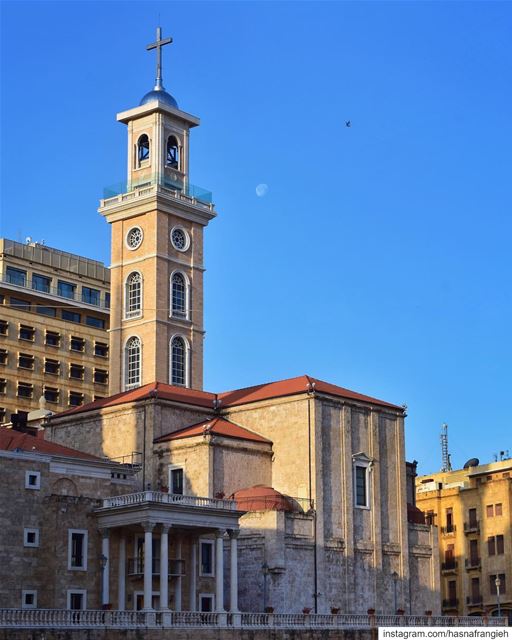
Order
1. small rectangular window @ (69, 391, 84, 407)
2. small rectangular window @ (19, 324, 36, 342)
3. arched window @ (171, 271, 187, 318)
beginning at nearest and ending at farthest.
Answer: arched window @ (171, 271, 187, 318)
small rectangular window @ (19, 324, 36, 342)
small rectangular window @ (69, 391, 84, 407)

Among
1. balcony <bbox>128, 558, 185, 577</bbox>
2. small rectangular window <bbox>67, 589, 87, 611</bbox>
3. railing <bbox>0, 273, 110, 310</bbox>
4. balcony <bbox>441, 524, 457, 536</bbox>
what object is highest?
railing <bbox>0, 273, 110, 310</bbox>

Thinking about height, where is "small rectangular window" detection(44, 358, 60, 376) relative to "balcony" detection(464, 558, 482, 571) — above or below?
above

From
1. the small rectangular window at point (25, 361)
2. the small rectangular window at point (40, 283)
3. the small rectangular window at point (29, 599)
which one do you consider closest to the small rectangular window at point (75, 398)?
the small rectangular window at point (25, 361)

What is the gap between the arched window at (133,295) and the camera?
85.8 meters

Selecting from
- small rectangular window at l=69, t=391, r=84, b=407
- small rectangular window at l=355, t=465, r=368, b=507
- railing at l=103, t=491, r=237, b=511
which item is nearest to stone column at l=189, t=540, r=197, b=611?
railing at l=103, t=491, r=237, b=511

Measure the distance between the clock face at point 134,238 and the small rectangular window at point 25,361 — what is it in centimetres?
2192

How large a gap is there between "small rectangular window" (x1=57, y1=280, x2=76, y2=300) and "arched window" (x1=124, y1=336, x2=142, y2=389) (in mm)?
26170

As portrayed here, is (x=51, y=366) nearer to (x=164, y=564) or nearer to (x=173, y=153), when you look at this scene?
(x=173, y=153)

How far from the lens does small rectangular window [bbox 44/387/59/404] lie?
106312 mm

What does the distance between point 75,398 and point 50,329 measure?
6.35 metres

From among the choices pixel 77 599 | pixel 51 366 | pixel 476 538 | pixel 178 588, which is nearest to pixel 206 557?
pixel 178 588

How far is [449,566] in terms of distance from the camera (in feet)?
314

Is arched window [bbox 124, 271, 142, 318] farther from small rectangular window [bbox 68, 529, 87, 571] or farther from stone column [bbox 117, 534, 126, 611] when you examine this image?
small rectangular window [bbox 68, 529, 87, 571]

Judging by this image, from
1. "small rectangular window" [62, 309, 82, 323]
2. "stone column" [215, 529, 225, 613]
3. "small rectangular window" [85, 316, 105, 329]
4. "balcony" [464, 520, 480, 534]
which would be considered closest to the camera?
"stone column" [215, 529, 225, 613]
